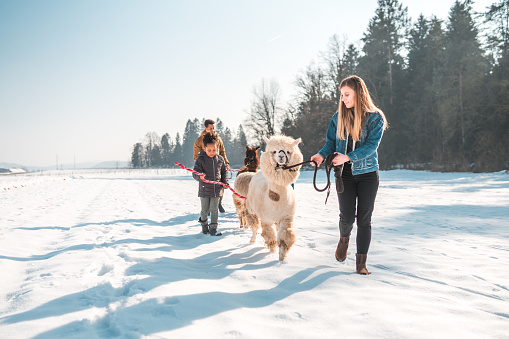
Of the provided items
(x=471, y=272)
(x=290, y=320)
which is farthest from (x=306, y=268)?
(x=471, y=272)

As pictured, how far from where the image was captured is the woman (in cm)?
287

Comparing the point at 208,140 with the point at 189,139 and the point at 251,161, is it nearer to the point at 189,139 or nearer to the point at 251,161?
the point at 251,161

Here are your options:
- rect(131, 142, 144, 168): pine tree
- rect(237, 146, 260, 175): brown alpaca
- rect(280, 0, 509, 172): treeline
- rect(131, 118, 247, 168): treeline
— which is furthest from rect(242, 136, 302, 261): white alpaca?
rect(131, 142, 144, 168): pine tree

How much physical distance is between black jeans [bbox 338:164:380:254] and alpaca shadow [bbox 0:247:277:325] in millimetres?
1062

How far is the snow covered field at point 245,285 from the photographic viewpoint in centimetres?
196

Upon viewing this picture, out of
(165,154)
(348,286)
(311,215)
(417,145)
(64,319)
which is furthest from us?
(165,154)

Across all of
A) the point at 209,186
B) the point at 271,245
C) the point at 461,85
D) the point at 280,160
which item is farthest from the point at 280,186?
the point at 461,85

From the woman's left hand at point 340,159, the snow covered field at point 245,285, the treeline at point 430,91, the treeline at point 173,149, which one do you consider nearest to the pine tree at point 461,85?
the treeline at point 430,91

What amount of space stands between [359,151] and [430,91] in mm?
31364

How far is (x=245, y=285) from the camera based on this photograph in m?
2.77

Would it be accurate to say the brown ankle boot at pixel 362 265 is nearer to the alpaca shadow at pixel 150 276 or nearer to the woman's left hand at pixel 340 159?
the alpaca shadow at pixel 150 276

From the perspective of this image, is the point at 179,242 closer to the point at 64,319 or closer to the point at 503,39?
the point at 64,319

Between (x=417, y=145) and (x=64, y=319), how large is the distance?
31.5 meters

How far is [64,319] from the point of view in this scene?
2010 mm
